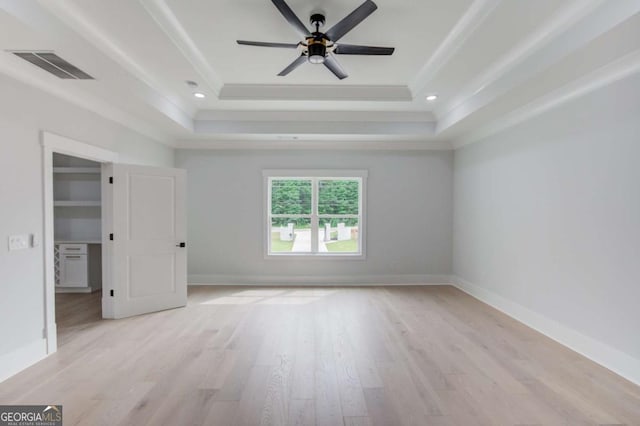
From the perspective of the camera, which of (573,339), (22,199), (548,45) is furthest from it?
(573,339)

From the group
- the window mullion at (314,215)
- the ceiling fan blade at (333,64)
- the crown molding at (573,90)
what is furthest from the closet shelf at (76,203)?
the crown molding at (573,90)

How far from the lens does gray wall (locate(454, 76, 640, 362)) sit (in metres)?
2.57

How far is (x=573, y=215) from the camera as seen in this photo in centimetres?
310

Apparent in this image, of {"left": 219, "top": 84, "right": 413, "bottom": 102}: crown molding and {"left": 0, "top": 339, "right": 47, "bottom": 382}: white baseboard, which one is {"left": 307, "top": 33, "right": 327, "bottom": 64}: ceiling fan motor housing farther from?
{"left": 0, "top": 339, "right": 47, "bottom": 382}: white baseboard

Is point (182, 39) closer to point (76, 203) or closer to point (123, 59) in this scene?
point (123, 59)

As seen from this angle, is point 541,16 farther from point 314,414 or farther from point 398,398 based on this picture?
point 314,414

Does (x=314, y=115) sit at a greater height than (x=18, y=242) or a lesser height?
greater

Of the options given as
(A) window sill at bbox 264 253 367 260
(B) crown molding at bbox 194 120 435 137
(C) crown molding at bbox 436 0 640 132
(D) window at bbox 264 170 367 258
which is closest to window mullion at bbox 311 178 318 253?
(D) window at bbox 264 170 367 258

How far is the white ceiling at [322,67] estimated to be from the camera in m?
2.19

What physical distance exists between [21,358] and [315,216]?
4121 mm

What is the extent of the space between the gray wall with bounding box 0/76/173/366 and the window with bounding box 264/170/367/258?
326cm

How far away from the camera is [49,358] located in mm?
2814

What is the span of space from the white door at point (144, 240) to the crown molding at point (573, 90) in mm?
4547

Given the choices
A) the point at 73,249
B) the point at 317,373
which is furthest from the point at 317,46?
the point at 73,249
